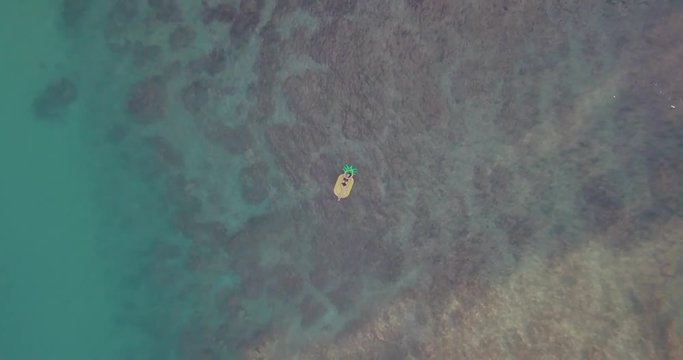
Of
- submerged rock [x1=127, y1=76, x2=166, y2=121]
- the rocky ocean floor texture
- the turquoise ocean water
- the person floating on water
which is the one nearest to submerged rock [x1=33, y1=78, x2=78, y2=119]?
the rocky ocean floor texture

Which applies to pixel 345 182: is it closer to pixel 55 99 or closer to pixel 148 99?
pixel 148 99

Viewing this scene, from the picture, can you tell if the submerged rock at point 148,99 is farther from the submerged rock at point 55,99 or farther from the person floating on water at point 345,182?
the person floating on water at point 345,182

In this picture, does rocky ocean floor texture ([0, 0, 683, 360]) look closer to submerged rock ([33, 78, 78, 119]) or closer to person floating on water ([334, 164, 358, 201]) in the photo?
submerged rock ([33, 78, 78, 119])

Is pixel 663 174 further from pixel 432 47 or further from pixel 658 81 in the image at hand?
pixel 432 47

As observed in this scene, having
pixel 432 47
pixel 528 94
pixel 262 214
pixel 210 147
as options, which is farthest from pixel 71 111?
pixel 528 94

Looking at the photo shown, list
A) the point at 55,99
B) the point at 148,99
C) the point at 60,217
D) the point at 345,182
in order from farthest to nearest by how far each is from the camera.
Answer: the point at 60,217
the point at 55,99
the point at 148,99
the point at 345,182

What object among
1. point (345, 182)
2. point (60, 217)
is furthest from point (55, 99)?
point (345, 182)
